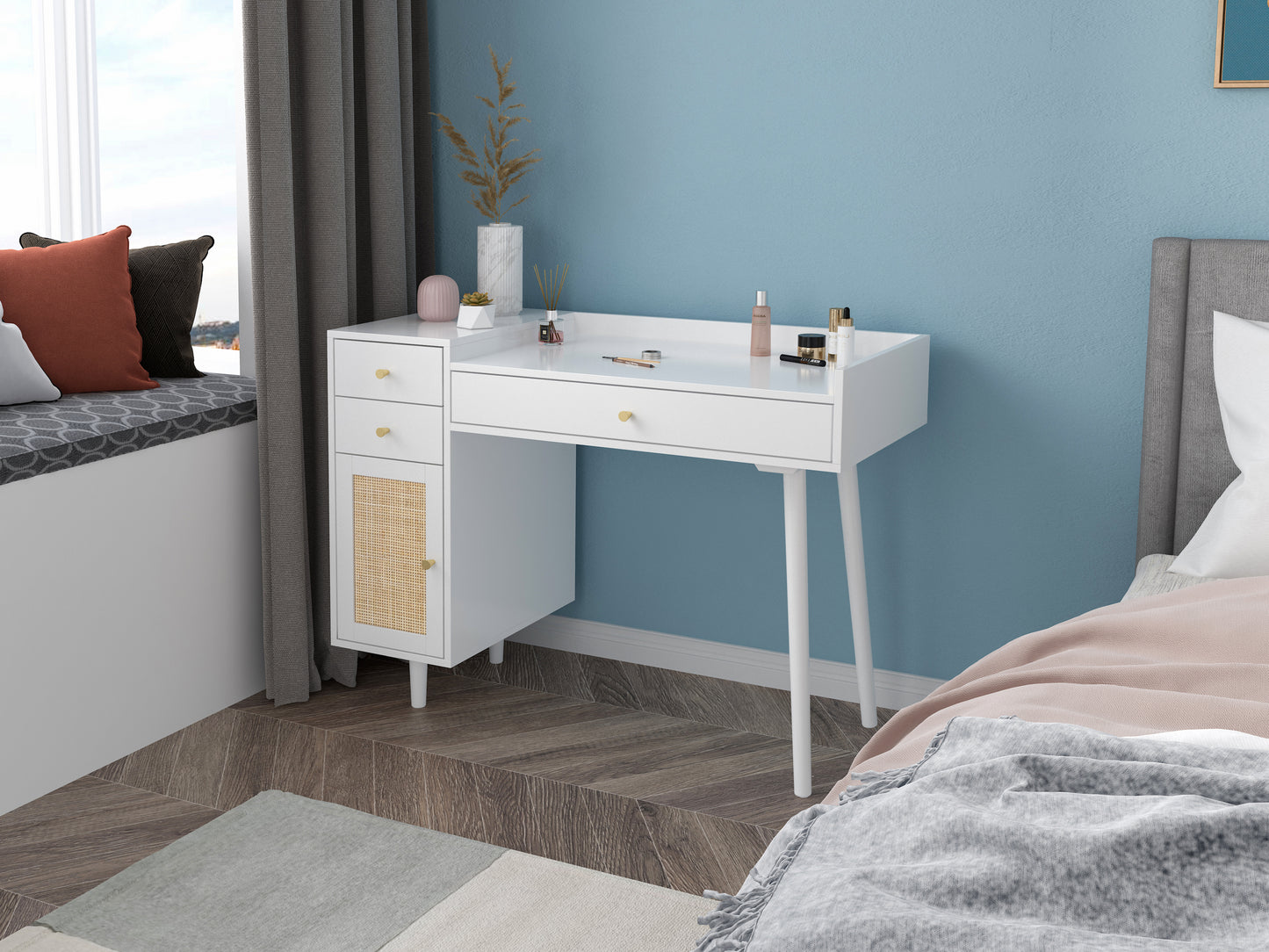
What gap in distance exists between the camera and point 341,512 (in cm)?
261

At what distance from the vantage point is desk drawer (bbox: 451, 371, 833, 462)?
2137mm

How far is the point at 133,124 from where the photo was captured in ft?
9.81

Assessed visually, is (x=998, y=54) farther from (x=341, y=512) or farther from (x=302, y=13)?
(x=341, y=512)

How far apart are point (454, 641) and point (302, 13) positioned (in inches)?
52.6

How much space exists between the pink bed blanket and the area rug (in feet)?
2.00

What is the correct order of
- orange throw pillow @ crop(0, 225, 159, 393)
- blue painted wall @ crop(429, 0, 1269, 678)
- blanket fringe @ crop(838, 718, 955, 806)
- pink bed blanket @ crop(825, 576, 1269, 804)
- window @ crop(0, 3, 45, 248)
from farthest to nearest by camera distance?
window @ crop(0, 3, 45, 248) < orange throw pillow @ crop(0, 225, 159, 393) < blue painted wall @ crop(429, 0, 1269, 678) < pink bed blanket @ crop(825, 576, 1269, 804) < blanket fringe @ crop(838, 718, 955, 806)

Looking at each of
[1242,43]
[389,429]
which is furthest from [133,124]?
[1242,43]

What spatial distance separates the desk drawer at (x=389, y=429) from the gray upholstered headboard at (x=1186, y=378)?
1348mm

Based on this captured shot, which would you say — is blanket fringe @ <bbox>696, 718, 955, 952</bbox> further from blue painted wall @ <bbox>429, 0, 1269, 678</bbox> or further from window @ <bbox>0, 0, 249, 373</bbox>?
window @ <bbox>0, 0, 249, 373</bbox>

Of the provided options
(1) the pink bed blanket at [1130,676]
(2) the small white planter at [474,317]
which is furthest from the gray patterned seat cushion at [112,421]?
(1) the pink bed blanket at [1130,676]

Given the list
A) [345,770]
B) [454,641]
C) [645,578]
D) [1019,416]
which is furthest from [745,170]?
[345,770]

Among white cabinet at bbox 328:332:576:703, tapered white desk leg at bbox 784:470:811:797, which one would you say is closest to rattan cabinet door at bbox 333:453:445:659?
white cabinet at bbox 328:332:576:703

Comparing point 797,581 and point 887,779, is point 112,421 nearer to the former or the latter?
point 797,581

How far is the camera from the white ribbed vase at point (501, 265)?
2689 millimetres
